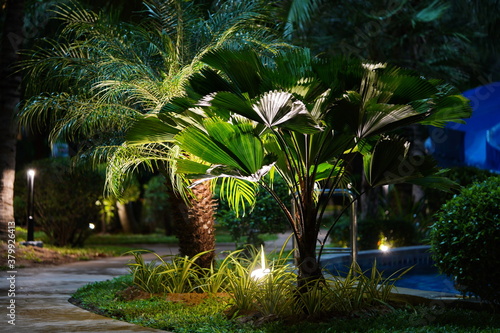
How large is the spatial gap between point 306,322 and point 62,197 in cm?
1209

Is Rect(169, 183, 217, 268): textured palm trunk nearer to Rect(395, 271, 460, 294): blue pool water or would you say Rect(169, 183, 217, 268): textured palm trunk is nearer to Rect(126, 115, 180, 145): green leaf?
Rect(126, 115, 180, 145): green leaf

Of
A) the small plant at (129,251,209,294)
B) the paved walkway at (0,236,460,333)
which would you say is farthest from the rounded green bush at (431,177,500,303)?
the small plant at (129,251,209,294)

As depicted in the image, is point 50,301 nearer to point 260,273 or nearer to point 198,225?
point 198,225

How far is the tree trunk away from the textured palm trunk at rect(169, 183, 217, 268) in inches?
299

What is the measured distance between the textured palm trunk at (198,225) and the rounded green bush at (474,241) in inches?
126

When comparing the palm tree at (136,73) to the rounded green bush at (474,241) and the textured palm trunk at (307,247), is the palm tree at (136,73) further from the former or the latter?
the rounded green bush at (474,241)

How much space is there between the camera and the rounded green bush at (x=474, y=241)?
21.9 ft

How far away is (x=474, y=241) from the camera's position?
6.77 m

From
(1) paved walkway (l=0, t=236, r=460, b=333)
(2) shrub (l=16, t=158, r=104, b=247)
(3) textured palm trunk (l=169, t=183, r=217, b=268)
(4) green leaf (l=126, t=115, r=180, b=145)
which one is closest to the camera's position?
(1) paved walkway (l=0, t=236, r=460, b=333)

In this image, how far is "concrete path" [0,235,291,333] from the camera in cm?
650

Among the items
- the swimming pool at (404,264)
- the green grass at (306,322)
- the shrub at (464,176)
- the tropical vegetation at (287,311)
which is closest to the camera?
the green grass at (306,322)

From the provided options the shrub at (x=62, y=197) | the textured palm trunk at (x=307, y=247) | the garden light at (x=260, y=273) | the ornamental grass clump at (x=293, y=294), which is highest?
the shrub at (x=62, y=197)

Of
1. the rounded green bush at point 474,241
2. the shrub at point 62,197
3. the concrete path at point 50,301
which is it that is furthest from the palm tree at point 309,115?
the shrub at point 62,197

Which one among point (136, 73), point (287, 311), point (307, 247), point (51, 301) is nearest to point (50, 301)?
point (51, 301)
